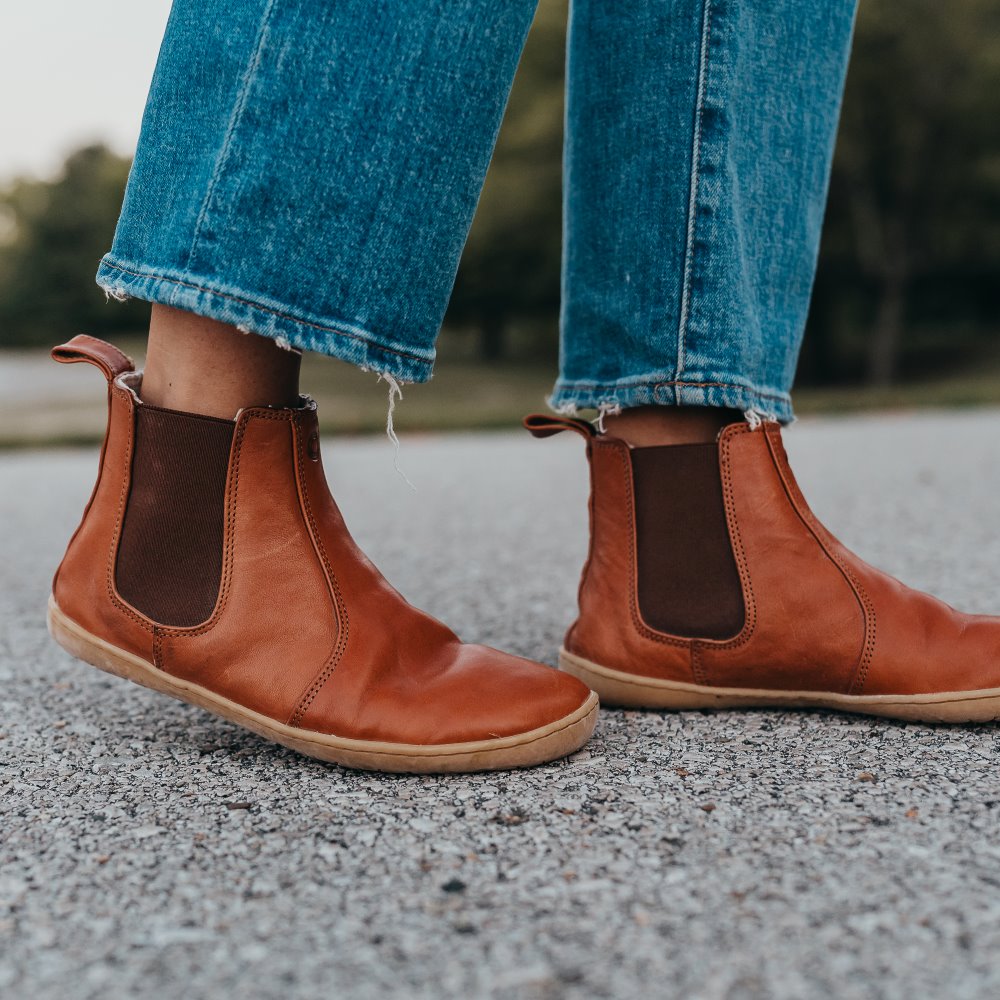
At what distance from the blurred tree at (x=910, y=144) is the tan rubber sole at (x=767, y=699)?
1122cm

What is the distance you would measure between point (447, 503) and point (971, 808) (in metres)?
2.15

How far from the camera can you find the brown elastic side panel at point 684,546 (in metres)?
1.04

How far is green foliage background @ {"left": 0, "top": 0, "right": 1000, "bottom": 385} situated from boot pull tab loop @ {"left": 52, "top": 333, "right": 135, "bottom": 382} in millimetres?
11206

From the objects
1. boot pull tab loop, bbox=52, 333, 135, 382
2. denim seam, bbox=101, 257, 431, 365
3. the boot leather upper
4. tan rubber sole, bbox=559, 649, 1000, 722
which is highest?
denim seam, bbox=101, 257, 431, 365

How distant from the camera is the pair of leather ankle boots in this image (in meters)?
0.90

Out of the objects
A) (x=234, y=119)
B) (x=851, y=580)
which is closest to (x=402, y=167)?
(x=234, y=119)

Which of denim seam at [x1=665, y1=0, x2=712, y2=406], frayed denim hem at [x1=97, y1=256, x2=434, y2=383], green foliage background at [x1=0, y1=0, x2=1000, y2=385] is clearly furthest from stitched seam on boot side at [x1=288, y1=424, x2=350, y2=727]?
green foliage background at [x1=0, y1=0, x2=1000, y2=385]

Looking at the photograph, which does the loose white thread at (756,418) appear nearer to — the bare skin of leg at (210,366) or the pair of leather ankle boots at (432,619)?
the pair of leather ankle boots at (432,619)

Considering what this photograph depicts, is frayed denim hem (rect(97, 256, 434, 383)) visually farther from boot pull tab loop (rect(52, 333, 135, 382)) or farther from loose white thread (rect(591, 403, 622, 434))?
loose white thread (rect(591, 403, 622, 434))

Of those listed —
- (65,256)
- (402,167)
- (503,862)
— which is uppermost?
(65,256)

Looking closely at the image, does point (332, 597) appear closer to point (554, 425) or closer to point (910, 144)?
point (554, 425)

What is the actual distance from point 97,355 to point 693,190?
1.87ft

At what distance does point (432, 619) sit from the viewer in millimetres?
979

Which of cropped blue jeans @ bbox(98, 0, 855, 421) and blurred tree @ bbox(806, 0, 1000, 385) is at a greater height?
blurred tree @ bbox(806, 0, 1000, 385)
